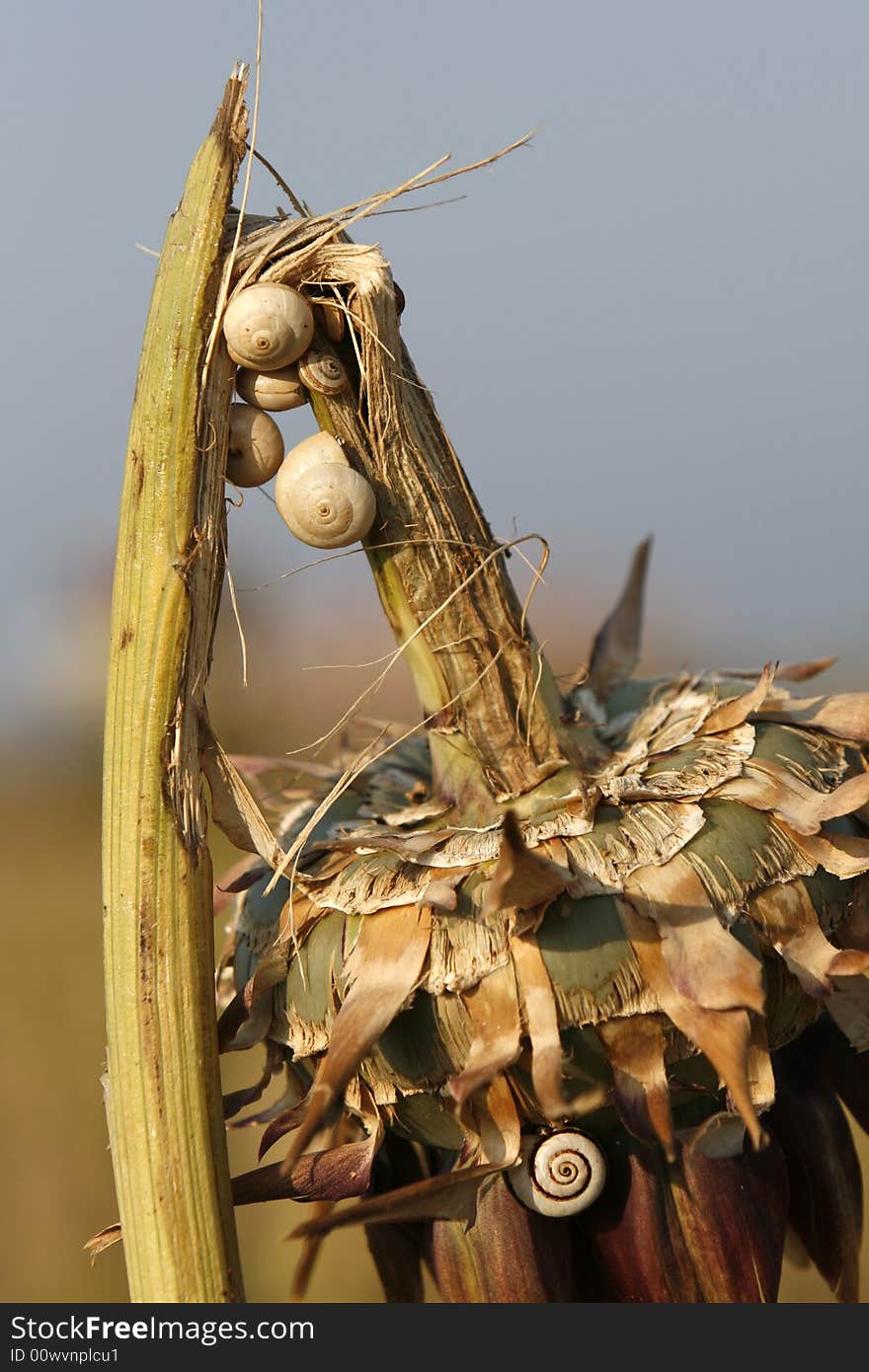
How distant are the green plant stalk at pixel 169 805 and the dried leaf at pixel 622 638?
53 cm

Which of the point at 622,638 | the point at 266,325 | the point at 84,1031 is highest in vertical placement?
the point at 266,325

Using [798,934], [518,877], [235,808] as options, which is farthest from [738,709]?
[235,808]

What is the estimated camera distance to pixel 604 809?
0.89 meters

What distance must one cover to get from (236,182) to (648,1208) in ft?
2.69

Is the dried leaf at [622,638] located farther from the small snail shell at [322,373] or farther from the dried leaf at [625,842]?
the small snail shell at [322,373]

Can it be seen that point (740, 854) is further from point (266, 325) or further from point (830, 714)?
point (266, 325)

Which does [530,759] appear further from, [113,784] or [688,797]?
[113,784]

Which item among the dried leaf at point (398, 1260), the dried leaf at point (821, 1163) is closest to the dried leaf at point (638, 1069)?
the dried leaf at point (821, 1163)

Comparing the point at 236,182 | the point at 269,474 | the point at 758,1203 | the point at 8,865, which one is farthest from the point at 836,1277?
the point at 8,865

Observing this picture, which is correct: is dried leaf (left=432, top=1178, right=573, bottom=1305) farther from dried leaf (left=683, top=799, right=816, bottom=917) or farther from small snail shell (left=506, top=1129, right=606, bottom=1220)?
dried leaf (left=683, top=799, right=816, bottom=917)

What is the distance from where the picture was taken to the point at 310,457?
0.85 meters

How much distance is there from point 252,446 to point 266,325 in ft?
0.29

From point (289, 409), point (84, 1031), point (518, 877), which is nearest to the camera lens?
point (518, 877)

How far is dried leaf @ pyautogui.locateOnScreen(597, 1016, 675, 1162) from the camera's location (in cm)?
83
